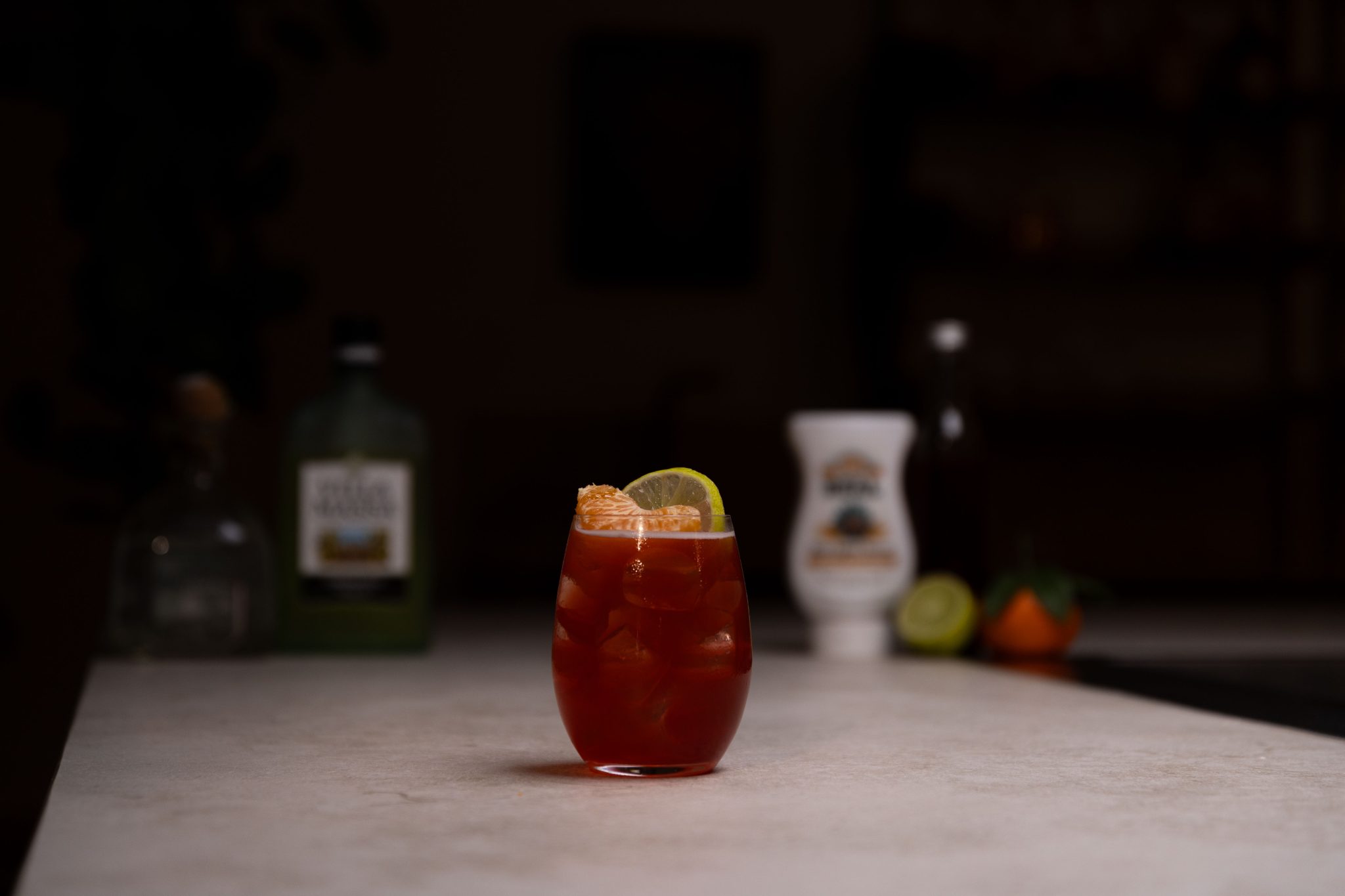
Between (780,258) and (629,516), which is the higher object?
(780,258)

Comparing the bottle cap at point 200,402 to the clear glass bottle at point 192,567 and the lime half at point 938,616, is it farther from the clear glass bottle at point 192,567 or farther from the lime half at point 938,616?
the lime half at point 938,616

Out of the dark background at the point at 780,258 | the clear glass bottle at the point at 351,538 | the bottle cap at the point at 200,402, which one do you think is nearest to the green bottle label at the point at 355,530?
the clear glass bottle at the point at 351,538

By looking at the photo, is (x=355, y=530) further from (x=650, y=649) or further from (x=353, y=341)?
(x=650, y=649)

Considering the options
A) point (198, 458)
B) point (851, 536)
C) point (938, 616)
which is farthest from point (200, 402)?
point (938, 616)

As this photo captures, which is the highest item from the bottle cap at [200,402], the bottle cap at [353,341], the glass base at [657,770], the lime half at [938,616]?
the bottle cap at [353,341]

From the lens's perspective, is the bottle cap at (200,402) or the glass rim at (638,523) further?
the bottle cap at (200,402)

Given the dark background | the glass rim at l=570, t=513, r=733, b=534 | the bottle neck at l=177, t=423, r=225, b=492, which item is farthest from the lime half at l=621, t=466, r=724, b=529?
the dark background
